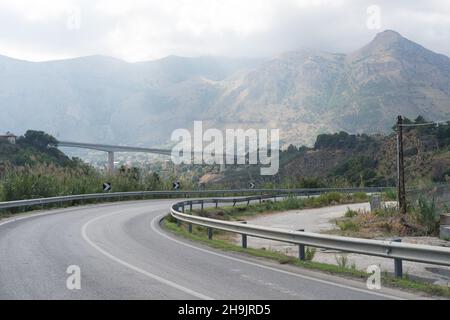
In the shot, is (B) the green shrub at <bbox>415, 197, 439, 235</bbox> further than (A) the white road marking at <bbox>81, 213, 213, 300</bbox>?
Yes

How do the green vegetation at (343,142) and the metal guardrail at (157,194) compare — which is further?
the green vegetation at (343,142)

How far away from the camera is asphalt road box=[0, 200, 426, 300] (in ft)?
27.2

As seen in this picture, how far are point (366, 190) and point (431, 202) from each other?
3094 cm

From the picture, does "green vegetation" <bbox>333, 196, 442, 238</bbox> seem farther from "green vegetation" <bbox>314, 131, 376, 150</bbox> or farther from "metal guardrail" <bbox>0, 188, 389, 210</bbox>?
"green vegetation" <bbox>314, 131, 376, 150</bbox>

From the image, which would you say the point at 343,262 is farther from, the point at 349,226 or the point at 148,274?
the point at 349,226

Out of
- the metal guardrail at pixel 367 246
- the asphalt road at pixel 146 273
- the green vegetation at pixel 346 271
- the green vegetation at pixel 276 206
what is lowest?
the green vegetation at pixel 276 206

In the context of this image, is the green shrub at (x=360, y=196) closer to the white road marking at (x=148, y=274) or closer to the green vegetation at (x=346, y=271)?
the green vegetation at (x=346, y=271)

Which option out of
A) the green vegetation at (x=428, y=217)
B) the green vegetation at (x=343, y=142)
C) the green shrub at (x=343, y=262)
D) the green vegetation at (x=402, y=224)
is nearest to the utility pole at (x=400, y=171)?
the green vegetation at (x=402, y=224)

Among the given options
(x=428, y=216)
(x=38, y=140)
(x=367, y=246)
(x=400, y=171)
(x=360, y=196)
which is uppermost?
(x=38, y=140)

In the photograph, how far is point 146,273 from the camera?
9.91 m

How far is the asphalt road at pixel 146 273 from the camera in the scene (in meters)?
8.29

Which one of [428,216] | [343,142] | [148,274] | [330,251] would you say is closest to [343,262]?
[148,274]

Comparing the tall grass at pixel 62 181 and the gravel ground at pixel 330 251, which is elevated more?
the tall grass at pixel 62 181

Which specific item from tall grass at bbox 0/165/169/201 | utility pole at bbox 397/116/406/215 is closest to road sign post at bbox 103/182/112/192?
tall grass at bbox 0/165/169/201
